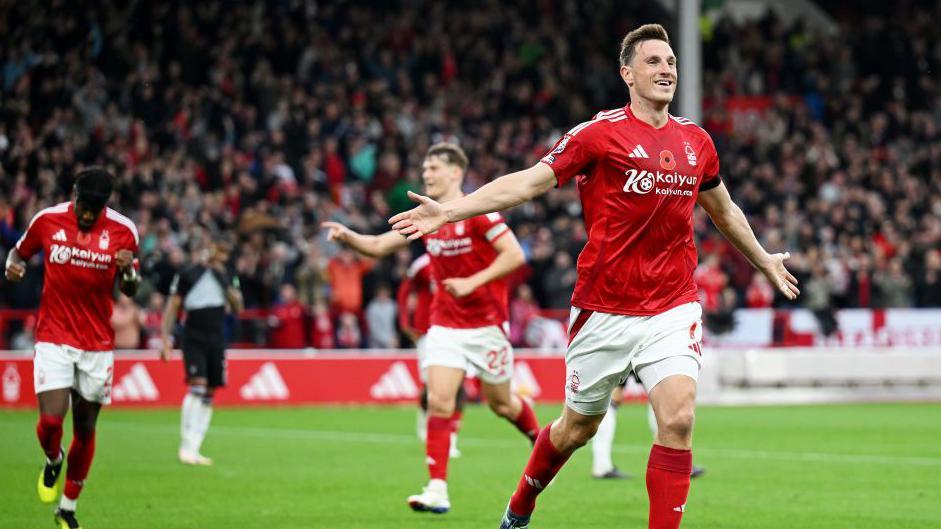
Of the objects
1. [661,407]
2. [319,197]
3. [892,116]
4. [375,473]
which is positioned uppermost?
[892,116]

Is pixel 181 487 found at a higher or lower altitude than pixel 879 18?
lower

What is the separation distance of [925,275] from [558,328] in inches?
294

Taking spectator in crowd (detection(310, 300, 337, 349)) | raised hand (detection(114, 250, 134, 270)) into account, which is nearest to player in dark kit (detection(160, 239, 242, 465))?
raised hand (detection(114, 250, 134, 270))

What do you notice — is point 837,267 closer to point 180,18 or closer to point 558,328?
point 558,328

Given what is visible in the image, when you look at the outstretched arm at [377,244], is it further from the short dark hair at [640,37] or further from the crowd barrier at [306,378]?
the crowd barrier at [306,378]

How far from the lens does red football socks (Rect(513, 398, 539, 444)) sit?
37.7ft

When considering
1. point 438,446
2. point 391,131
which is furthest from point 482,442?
point 391,131

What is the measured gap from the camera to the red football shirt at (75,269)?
391 inches

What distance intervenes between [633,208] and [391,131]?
69.4 ft

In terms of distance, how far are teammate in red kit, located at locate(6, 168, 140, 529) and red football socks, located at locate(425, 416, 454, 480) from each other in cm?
232

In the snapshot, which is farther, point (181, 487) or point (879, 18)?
point (879, 18)

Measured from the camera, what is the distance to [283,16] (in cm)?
2998

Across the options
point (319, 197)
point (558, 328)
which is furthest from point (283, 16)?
point (558, 328)

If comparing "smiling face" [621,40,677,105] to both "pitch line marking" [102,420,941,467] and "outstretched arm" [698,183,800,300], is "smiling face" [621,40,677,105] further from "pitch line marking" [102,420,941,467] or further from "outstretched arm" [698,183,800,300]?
"pitch line marking" [102,420,941,467]
